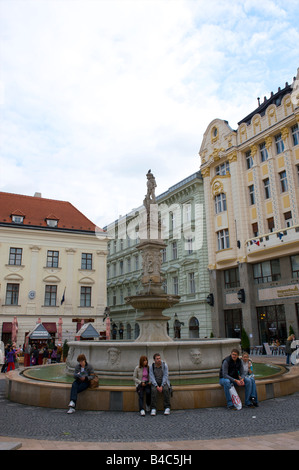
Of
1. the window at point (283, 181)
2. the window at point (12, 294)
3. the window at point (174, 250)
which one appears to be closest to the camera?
the window at point (283, 181)

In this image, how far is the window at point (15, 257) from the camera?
36.8 metres

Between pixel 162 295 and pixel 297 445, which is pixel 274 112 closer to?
pixel 162 295

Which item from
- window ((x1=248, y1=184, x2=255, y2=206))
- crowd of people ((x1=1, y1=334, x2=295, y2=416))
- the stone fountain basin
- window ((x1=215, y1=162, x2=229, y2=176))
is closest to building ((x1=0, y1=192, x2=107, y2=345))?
window ((x1=215, y1=162, x2=229, y2=176))

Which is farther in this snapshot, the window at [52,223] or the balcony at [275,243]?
the window at [52,223]

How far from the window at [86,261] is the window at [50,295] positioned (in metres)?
4.00

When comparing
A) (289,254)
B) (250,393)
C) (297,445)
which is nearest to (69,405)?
(250,393)

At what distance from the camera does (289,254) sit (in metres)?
28.6

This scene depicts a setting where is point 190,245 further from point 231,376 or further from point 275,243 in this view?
point 231,376

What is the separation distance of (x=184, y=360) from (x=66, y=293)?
94.8 ft

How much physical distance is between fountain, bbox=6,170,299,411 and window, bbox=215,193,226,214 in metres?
21.5

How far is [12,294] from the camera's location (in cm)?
3606

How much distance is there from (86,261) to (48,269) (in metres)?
4.28

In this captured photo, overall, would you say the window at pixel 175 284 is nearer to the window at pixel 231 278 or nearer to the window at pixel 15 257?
the window at pixel 231 278

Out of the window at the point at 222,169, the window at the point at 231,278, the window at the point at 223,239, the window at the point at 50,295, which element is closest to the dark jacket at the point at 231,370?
the window at the point at 231,278
